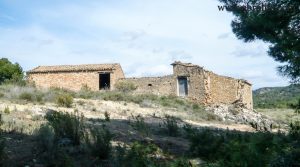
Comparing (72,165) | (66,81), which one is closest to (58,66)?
(66,81)

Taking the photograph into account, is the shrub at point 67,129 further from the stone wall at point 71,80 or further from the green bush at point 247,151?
the stone wall at point 71,80

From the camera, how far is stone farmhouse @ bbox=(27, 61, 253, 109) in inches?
1276

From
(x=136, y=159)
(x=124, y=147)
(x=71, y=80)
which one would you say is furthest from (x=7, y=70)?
(x=136, y=159)

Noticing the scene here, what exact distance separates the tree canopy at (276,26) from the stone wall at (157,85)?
73.1 feet

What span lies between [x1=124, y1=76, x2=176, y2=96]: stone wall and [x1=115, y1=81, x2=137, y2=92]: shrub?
0.36 metres

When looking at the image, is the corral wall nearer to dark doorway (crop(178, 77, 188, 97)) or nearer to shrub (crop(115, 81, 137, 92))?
dark doorway (crop(178, 77, 188, 97))

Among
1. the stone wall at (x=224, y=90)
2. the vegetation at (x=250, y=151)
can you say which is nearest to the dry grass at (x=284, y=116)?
the stone wall at (x=224, y=90)

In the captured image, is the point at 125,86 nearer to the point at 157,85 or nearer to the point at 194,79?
the point at 157,85

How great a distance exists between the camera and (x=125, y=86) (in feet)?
109

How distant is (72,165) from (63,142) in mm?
2105

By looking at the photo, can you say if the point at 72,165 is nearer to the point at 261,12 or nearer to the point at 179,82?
the point at 261,12

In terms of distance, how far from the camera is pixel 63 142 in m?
8.61

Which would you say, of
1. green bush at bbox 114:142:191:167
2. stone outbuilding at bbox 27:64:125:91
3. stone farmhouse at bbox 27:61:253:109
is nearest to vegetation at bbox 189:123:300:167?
green bush at bbox 114:142:191:167

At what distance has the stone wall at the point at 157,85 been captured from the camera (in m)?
33.1
